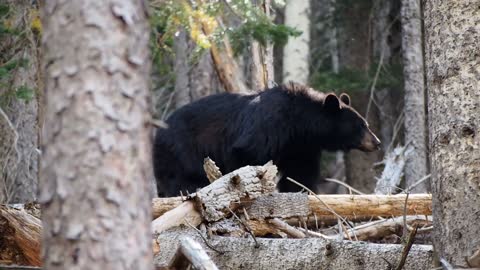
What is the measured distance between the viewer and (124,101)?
3684 millimetres

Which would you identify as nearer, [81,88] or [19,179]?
[81,88]

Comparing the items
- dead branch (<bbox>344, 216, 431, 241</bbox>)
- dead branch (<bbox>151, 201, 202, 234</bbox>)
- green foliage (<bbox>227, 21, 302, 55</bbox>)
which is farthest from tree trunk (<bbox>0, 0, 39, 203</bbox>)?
dead branch (<bbox>344, 216, 431, 241</bbox>)

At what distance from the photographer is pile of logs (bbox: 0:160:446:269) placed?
21.2ft

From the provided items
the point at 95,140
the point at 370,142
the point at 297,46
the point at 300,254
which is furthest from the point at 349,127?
the point at 95,140

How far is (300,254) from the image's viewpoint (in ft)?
21.7

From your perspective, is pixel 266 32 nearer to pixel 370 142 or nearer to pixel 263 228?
pixel 370 142

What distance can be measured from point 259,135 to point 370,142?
5.81 ft

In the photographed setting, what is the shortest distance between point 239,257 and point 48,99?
343 cm

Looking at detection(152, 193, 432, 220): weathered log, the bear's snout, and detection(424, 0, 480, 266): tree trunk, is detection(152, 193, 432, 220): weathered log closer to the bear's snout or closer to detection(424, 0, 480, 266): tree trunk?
detection(424, 0, 480, 266): tree trunk

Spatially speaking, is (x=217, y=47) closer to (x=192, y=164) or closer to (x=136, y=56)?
(x=192, y=164)

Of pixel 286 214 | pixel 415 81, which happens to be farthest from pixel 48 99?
pixel 415 81

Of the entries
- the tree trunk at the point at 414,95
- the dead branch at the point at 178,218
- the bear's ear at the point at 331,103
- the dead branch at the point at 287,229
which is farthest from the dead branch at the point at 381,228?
the tree trunk at the point at 414,95

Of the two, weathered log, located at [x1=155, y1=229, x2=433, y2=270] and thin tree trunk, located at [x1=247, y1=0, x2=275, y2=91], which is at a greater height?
thin tree trunk, located at [x1=247, y1=0, x2=275, y2=91]

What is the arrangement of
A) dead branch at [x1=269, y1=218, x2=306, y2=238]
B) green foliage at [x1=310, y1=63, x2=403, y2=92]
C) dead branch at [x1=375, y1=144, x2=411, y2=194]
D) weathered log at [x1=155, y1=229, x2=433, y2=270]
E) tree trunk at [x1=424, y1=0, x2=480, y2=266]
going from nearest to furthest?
tree trunk at [x1=424, y1=0, x2=480, y2=266] < weathered log at [x1=155, y1=229, x2=433, y2=270] < dead branch at [x1=269, y1=218, x2=306, y2=238] < dead branch at [x1=375, y1=144, x2=411, y2=194] < green foliage at [x1=310, y1=63, x2=403, y2=92]
